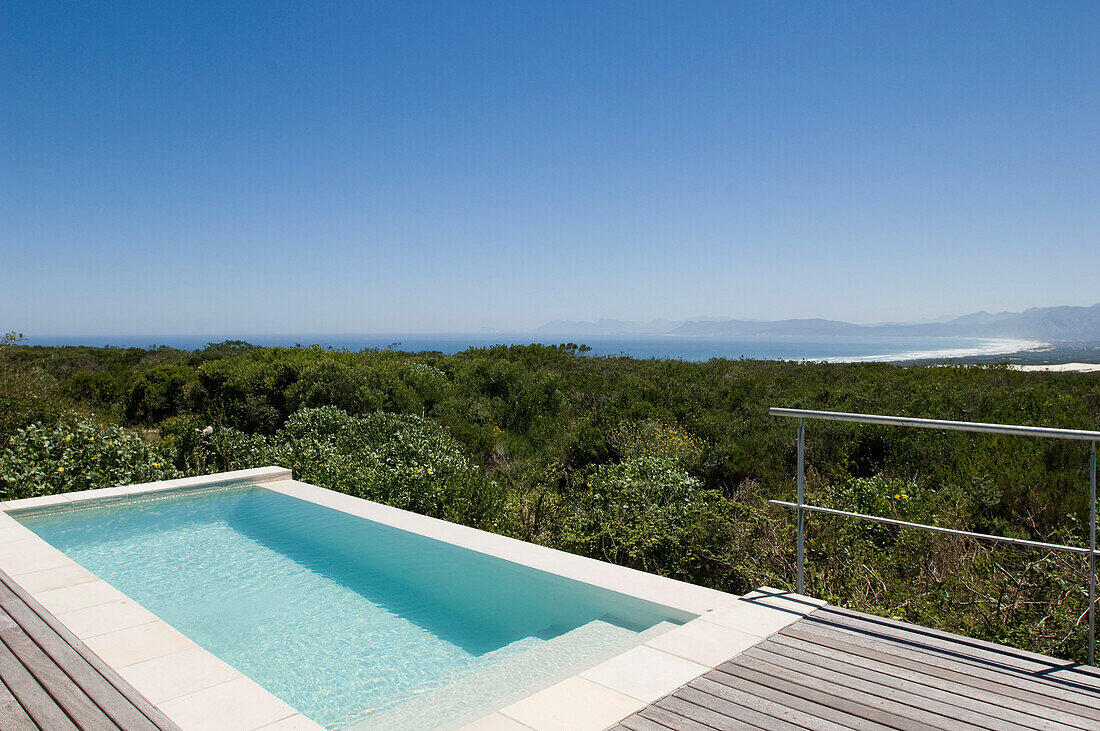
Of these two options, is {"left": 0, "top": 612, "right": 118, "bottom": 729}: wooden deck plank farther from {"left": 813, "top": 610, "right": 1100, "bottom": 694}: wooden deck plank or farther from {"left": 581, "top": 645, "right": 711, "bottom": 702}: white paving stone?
{"left": 813, "top": 610, "right": 1100, "bottom": 694}: wooden deck plank

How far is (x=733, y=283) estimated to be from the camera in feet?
92.2

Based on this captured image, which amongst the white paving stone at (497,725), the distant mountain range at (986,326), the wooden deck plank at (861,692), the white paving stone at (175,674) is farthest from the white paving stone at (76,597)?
the distant mountain range at (986,326)

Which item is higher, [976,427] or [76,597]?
Answer: [976,427]

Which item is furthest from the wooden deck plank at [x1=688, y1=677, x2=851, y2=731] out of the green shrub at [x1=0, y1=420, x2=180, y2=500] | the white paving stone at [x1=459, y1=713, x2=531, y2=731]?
the green shrub at [x1=0, y1=420, x2=180, y2=500]

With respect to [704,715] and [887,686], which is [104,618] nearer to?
[704,715]

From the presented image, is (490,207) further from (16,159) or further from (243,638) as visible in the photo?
(243,638)

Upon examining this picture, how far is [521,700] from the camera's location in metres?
2.38

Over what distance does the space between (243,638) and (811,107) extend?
12645mm

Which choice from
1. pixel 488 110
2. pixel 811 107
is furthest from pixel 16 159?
pixel 811 107

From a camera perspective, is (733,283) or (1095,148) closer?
(1095,148)

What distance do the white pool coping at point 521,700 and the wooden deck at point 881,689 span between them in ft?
0.41

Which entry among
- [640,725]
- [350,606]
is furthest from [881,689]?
[350,606]

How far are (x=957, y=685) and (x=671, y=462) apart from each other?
192 inches

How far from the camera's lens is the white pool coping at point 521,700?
7.45 ft
